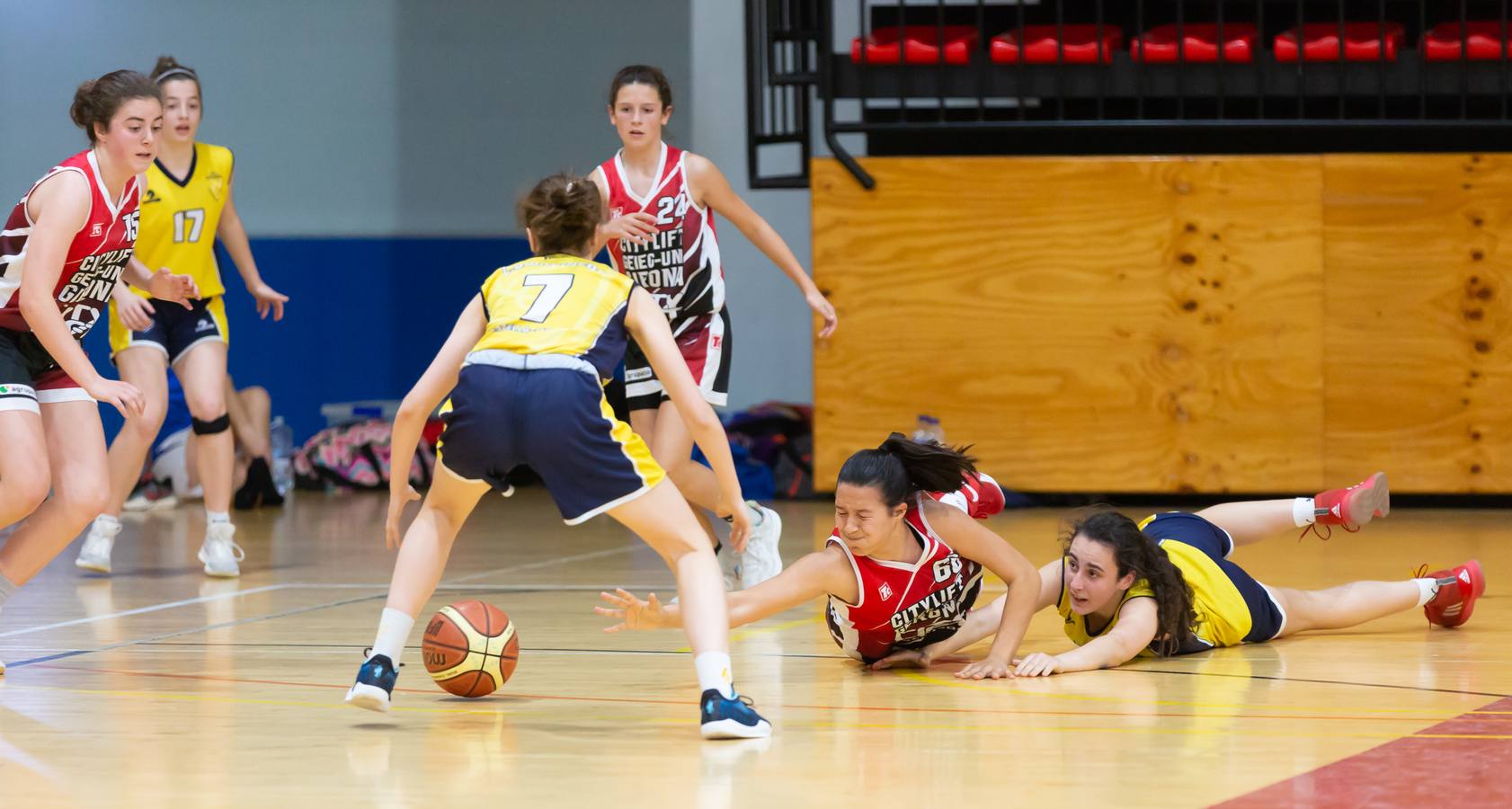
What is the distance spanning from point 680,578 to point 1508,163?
20.4 ft

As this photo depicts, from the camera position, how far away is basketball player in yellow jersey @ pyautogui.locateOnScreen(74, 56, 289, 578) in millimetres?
6367

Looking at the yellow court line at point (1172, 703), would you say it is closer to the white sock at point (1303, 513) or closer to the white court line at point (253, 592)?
the white sock at point (1303, 513)

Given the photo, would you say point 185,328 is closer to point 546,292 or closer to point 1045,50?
point 546,292

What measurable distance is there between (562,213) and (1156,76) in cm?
558

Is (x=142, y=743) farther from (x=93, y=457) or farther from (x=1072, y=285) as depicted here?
(x=1072, y=285)

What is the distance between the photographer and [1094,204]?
856cm

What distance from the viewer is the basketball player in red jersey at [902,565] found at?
400cm

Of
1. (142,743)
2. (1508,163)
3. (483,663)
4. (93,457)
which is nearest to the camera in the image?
(142,743)

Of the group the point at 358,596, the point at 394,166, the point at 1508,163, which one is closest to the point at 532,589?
the point at 358,596

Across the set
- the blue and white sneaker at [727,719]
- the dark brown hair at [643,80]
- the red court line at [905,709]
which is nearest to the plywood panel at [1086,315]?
the dark brown hair at [643,80]

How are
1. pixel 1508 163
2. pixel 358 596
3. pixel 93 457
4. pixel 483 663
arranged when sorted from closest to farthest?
pixel 483 663
pixel 93 457
pixel 358 596
pixel 1508 163

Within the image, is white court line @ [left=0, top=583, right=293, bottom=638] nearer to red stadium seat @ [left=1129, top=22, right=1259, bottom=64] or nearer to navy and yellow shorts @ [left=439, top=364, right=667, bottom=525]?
navy and yellow shorts @ [left=439, top=364, right=667, bottom=525]

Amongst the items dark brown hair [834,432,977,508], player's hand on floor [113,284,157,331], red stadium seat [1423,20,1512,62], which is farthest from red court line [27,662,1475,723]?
red stadium seat [1423,20,1512,62]

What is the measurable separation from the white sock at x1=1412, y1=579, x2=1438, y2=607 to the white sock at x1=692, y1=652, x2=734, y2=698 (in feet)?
7.64
